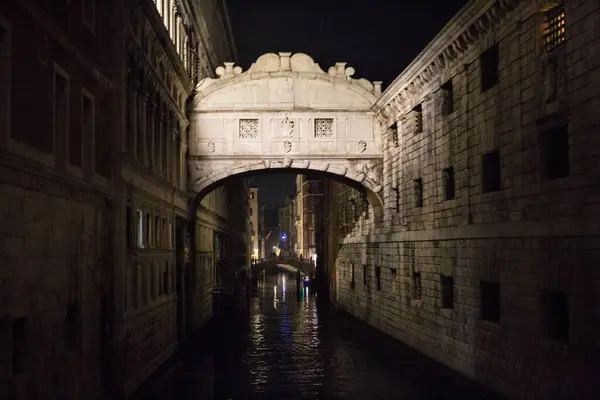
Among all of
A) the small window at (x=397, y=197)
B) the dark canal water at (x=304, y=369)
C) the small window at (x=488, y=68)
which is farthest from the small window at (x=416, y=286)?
the small window at (x=488, y=68)

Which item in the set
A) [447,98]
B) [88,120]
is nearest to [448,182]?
[447,98]

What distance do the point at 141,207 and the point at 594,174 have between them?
422 inches

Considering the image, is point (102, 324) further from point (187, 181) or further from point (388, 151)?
point (388, 151)

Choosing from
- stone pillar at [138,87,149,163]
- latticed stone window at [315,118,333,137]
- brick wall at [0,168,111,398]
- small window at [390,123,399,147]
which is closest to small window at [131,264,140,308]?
brick wall at [0,168,111,398]

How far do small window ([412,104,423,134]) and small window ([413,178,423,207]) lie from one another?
1.62m

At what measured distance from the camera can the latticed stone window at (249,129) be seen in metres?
26.4

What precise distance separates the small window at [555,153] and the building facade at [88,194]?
8.44 m

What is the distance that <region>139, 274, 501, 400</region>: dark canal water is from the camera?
1556 cm

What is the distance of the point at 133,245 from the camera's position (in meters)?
16.4

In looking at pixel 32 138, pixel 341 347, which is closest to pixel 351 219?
pixel 341 347

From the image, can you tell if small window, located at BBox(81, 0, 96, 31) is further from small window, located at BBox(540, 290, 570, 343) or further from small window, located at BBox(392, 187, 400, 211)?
small window, located at BBox(392, 187, 400, 211)

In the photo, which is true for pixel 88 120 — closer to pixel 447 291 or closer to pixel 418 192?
pixel 447 291

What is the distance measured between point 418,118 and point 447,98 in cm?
311

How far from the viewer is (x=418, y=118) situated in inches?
891
